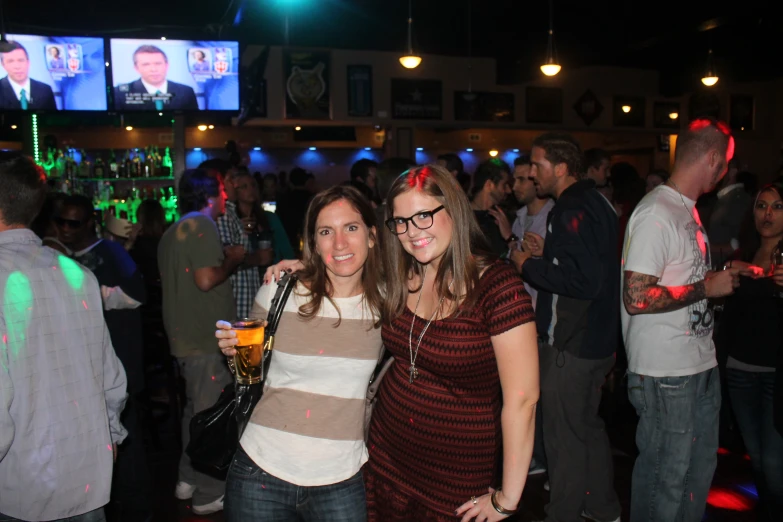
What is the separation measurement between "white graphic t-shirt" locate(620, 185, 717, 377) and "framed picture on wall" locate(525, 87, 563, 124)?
10.5 metres

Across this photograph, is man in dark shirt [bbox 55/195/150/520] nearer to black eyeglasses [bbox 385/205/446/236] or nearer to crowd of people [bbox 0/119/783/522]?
crowd of people [bbox 0/119/783/522]

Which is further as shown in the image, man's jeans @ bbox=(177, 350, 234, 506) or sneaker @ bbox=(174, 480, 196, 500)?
sneaker @ bbox=(174, 480, 196, 500)

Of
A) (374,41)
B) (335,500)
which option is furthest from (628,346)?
(374,41)

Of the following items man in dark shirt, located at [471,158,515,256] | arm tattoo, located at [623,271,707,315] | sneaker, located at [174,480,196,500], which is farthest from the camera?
man in dark shirt, located at [471,158,515,256]

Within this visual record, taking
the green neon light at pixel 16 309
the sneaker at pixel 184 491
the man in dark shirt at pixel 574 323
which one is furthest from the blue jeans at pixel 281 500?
the sneaker at pixel 184 491

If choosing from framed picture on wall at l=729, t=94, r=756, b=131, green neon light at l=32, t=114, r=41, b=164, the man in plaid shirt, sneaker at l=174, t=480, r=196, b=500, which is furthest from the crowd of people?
framed picture on wall at l=729, t=94, r=756, b=131

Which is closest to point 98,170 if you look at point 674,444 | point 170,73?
point 170,73

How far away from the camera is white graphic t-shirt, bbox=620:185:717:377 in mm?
2633

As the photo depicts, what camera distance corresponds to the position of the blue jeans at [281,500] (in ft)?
6.37

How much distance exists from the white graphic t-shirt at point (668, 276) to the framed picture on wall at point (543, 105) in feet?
34.5

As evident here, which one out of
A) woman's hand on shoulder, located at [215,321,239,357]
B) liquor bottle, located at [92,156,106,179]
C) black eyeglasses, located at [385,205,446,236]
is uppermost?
liquor bottle, located at [92,156,106,179]

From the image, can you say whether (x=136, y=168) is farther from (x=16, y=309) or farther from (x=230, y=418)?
(x=230, y=418)

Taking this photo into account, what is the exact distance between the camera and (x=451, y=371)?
6.16ft

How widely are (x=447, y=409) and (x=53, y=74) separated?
599cm
